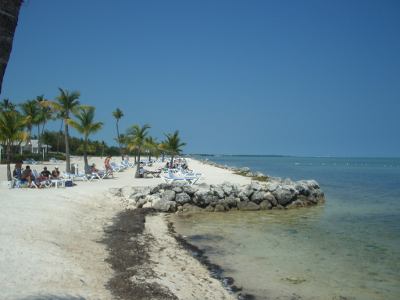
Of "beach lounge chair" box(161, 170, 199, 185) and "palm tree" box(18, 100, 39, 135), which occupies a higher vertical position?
"palm tree" box(18, 100, 39, 135)

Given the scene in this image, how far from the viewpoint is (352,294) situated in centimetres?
512

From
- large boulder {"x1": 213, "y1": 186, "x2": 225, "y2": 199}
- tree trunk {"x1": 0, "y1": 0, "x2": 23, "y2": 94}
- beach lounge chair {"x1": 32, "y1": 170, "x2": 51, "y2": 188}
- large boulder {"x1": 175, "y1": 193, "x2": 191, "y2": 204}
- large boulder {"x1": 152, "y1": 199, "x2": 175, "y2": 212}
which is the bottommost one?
large boulder {"x1": 152, "y1": 199, "x2": 175, "y2": 212}

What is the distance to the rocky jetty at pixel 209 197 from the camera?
40.7ft

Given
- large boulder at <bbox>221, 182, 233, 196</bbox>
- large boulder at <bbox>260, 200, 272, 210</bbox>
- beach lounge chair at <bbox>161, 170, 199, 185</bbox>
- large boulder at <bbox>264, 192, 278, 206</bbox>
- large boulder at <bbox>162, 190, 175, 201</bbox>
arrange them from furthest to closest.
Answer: beach lounge chair at <bbox>161, 170, 199, 185</bbox>
large boulder at <bbox>264, 192, 278, 206</bbox>
large boulder at <bbox>221, 182, 233, 196</bbox>
large boulder at <bbox>260, 200, 272, 210</bbox>
large boulder at <bbox>162, 190, 175, 201</bbox>

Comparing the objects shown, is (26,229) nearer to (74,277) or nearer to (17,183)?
(74,277)

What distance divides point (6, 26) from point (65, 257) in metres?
4.16

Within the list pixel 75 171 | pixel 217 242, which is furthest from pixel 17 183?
pixel 217 242

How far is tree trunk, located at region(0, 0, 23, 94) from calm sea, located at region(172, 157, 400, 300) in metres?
4.88

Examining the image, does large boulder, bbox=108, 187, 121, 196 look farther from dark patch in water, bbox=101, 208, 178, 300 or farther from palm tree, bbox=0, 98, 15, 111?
palm tree, bbox=0, 98, 15, 111

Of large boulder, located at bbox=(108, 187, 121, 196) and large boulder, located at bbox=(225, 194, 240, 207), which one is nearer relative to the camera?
large boulder, located at bbox=(108, 187, 121, 196)

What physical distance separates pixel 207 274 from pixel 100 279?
6.87 feet

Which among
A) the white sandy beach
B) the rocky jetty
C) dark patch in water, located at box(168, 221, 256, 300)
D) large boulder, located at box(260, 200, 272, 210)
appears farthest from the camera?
large boulder, located at box(260, 200, 272, 210)

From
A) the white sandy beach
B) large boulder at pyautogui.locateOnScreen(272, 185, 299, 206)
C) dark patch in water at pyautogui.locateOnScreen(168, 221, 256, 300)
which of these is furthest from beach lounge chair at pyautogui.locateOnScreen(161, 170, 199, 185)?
dark patch in water at pyautogui.locateOnScreen(168, 221, 256, 300)

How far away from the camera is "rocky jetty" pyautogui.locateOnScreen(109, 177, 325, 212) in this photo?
12.4 metres
